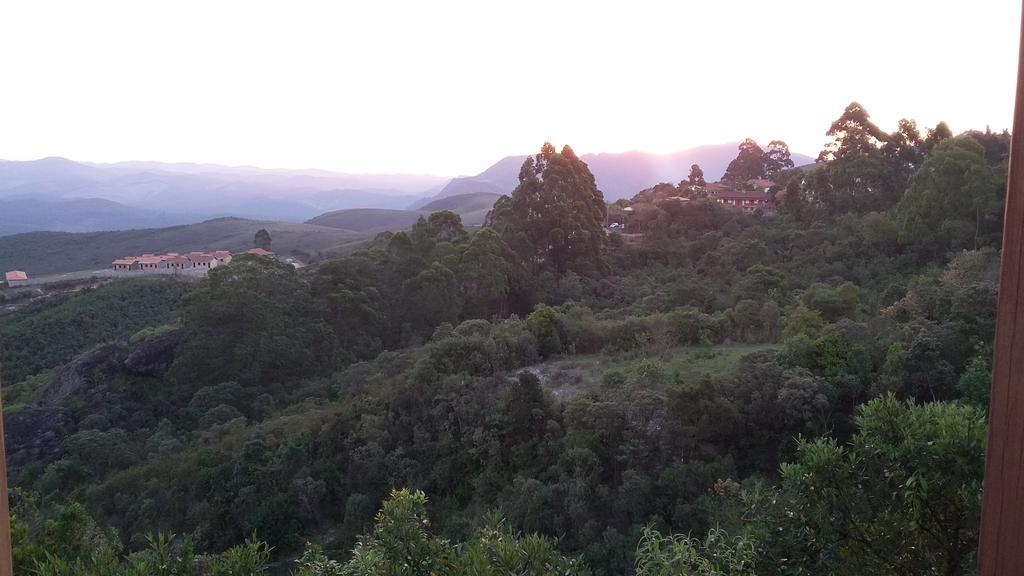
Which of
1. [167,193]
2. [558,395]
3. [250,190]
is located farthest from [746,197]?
[250,190]

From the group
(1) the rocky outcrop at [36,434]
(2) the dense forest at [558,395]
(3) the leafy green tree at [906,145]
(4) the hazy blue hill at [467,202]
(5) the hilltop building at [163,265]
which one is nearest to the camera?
(2) the dense forest at [558,395]

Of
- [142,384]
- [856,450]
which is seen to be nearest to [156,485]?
[142,384]

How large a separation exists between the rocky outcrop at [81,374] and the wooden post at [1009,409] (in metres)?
14.6

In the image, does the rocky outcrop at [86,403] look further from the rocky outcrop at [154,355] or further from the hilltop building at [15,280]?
the hilltop building at [15,280]

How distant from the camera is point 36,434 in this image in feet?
Result: 36.3

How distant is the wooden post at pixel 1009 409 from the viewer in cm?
70

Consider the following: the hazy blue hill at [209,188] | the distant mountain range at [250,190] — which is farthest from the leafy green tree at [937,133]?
the hazy blue hill at [209,188]

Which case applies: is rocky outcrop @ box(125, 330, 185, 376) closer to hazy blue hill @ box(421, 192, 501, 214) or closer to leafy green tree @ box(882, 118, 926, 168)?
leafy green tree @ box(882, 118, 926, 168)

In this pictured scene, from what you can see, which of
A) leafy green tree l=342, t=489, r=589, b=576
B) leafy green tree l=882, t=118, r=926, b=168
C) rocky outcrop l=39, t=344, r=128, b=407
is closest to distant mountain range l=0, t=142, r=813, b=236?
rocky outcrop l=39, t=344, r=128, b=407

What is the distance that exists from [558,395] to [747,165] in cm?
2539

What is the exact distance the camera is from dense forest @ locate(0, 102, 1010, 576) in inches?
91.0

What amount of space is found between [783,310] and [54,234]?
3656 cm

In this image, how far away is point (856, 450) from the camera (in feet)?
7.67

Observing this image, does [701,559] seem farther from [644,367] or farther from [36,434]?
[36,434]
